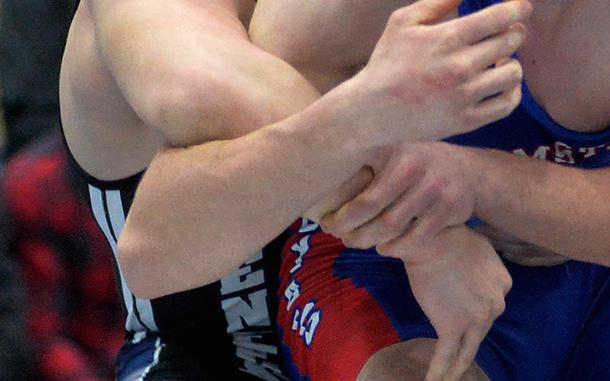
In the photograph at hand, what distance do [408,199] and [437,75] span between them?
11 centimetres

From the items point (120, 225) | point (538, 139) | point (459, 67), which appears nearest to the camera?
point (459, 67)

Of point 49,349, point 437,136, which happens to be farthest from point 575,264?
point 49,349

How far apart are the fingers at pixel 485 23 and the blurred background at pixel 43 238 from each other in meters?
0.74

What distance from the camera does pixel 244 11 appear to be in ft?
2.62

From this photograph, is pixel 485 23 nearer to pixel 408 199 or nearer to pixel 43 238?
pixel 408 199

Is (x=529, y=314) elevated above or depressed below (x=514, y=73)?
below

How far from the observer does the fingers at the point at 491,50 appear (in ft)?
1.91

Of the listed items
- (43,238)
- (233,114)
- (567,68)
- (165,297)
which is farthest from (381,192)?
(43,238)

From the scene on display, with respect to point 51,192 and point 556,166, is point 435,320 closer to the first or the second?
point 556,166

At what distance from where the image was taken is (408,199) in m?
0.66

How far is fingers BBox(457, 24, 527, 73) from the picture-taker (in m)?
0.58

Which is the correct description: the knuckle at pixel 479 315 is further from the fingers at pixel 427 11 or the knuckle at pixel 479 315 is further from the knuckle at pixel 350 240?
the fingers at pixel 427 11

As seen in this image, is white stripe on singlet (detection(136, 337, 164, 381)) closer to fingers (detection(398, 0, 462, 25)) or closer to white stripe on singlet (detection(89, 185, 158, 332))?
white stripe on singlet (detection(89, 185, 158, 332))

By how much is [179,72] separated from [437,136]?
0.59 feet
